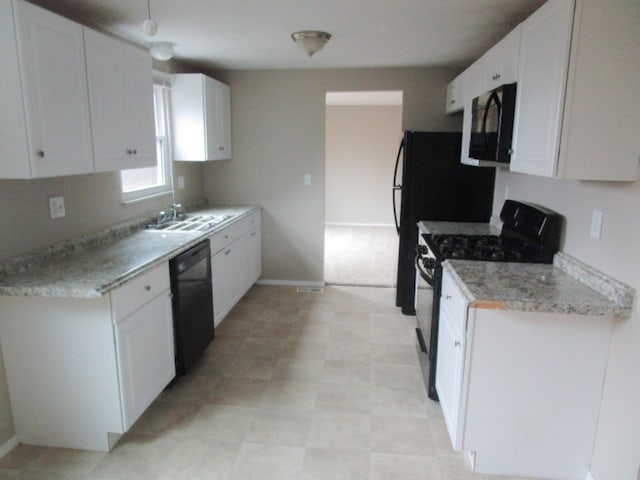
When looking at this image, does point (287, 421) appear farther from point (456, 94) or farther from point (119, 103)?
point (456, 94)

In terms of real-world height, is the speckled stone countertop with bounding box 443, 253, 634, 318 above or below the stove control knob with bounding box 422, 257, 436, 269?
above

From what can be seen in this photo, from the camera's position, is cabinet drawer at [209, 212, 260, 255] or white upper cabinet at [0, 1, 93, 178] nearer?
white upper cabinet at [0, 1, 93, 178]

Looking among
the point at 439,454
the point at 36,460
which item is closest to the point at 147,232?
the point at 36,460

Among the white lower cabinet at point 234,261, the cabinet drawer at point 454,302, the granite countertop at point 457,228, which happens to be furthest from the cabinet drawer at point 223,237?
the cabinet drawer at point 454,302

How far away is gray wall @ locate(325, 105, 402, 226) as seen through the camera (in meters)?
8.06

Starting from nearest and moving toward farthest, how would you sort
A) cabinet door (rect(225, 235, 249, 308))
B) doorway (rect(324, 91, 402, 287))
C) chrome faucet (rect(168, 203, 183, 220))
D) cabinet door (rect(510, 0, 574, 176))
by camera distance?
cabinet door (rect(510, 0, 574, 176)) → chrome faucet (rect(168, 203, 183, 220)) → cabinet door (rect(225, 235, 249, 308)) → doorway (rect(324, 91, 402, 287))

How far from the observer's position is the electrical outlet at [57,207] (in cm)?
234

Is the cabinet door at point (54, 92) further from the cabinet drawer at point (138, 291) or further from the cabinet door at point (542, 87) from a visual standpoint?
the cabinet door at point (542, 87)

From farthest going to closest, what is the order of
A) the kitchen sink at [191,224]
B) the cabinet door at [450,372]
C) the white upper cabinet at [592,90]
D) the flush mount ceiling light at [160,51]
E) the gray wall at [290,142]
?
the gray wall at [290,142]
the kitchen sink at [191,224]
the flush mount ceiling light at [160,51]
the cabinet door at [450,372]
the white upper cabinet at [592,90]

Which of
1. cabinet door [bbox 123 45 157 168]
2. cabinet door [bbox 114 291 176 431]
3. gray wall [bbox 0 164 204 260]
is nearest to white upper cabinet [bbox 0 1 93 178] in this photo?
gray wall [bbox 0 164 204 260]

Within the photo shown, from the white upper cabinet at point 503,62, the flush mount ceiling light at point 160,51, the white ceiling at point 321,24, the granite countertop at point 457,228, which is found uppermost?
the white ceiling at point 321,24

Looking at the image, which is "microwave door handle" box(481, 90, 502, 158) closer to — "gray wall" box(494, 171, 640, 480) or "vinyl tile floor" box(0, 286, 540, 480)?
"gray wall" box(494, 171, 640, 480)

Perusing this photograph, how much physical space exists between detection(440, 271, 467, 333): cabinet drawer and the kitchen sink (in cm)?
173

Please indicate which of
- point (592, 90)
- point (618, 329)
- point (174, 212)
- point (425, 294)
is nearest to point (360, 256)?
point (174, 212)
